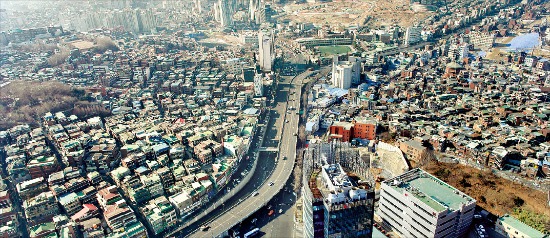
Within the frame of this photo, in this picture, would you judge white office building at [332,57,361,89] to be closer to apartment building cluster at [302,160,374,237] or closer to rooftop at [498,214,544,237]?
rooftop at [498,214,544,237]

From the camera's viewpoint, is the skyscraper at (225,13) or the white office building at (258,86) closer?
the white office building at (258,86)

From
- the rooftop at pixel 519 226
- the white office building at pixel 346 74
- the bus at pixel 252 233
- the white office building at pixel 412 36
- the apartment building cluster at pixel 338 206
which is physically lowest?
the bus at pixel 252 233

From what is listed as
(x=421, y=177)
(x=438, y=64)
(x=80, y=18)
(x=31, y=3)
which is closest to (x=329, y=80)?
(x=438, y=64)

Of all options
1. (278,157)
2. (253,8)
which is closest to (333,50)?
(253,8)

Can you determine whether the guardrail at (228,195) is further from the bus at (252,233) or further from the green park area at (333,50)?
the green park area at (333,50)

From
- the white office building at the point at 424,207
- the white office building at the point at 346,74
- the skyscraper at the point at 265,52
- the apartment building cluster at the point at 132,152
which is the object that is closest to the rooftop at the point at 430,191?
the white office building at the point at 424,207

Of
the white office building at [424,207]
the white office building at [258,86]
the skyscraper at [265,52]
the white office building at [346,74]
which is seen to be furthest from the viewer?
the skyscraper at [265,52]

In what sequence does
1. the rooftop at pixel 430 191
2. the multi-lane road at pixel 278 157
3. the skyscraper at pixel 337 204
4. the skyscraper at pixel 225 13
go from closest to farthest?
the skyscraper at pixel 337 204
the rooftop at pixel 430 191
the multi-lane road at pixel 278 157
the skyscraper at pixel 225 13
